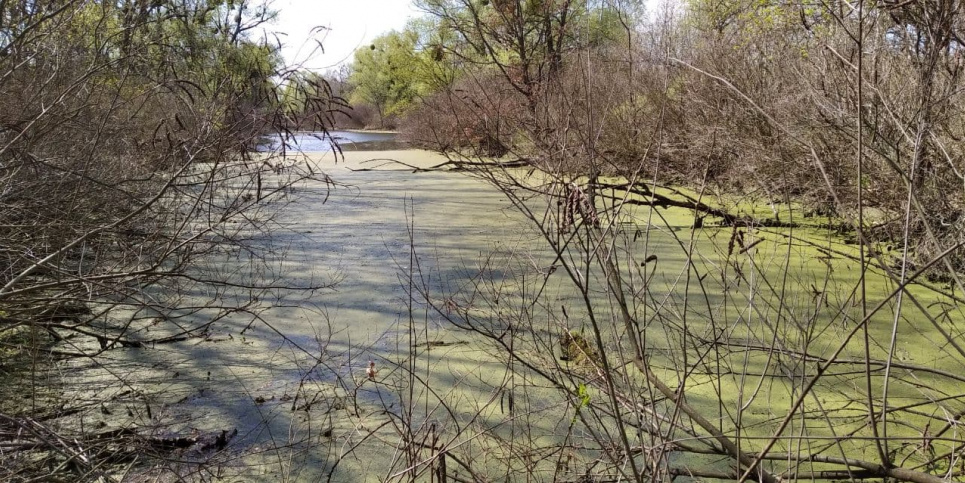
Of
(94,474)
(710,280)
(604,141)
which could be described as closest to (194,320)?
(94,474)

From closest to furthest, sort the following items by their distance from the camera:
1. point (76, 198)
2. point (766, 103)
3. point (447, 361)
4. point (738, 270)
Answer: point (738, 270)
point (76, 198)
point (447, 361)
point (766, 103)

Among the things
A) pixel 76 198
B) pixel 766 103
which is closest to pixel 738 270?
pixel 76 198

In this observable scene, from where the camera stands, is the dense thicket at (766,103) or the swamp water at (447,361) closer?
the swamp water at (447,361)

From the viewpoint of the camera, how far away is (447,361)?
322 centimetres

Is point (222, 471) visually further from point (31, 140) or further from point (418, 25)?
point (418, 25)

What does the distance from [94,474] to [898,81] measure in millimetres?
4509

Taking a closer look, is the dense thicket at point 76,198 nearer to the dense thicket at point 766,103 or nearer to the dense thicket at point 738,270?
the dense thicket at point 738,270

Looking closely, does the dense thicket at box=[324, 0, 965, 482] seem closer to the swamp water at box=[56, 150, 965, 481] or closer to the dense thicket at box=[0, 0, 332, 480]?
the swamp water at box=[56, 150, 965, 481]

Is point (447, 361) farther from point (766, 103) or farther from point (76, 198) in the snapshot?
A: point (766, 103)

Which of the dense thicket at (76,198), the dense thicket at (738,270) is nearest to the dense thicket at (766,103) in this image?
the dense thicket at (738,270)

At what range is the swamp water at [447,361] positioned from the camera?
2244mm

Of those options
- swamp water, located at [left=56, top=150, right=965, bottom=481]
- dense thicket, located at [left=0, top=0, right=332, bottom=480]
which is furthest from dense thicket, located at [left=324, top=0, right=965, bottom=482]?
dense thicket, located at [left=0, top=0, right=332, bottom=480]

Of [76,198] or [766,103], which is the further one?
[766,103]

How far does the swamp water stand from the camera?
224cm
